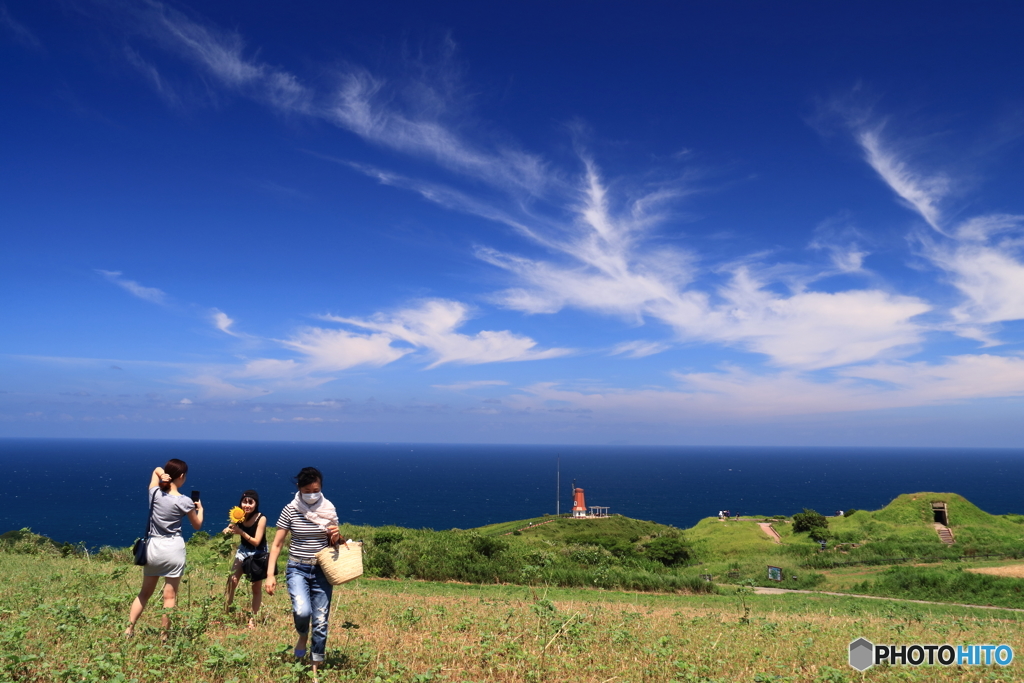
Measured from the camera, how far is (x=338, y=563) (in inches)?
223

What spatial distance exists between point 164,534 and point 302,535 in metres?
1.92

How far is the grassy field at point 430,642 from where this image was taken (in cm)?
564

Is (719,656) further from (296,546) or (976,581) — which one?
(976,581)

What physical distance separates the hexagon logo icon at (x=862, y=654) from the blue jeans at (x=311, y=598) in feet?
22.5

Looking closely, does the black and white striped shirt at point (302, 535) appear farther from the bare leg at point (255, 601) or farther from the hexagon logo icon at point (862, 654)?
the hexagon logo icon at point (862, 654)

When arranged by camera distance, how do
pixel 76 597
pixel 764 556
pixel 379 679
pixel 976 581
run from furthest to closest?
1. pixel 764 556
2. pixel 976 581
3. pixel 76 597
4. pixel 379 679

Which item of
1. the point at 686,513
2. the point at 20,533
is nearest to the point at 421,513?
the point at 686,513

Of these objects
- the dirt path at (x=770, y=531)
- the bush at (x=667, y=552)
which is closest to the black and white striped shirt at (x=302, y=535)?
the bush at (x=667, y=552)

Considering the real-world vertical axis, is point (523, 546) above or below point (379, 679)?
below

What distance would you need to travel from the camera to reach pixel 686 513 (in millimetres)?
116500

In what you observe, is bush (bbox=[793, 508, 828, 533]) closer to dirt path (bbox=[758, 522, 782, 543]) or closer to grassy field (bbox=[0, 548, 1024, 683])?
dirt path (bbox=[758, 522, 782, 543])

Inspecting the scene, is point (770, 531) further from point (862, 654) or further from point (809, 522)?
point (862, 654)

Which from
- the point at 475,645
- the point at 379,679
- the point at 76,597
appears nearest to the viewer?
the point at 379,679

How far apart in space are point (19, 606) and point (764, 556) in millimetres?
36006
